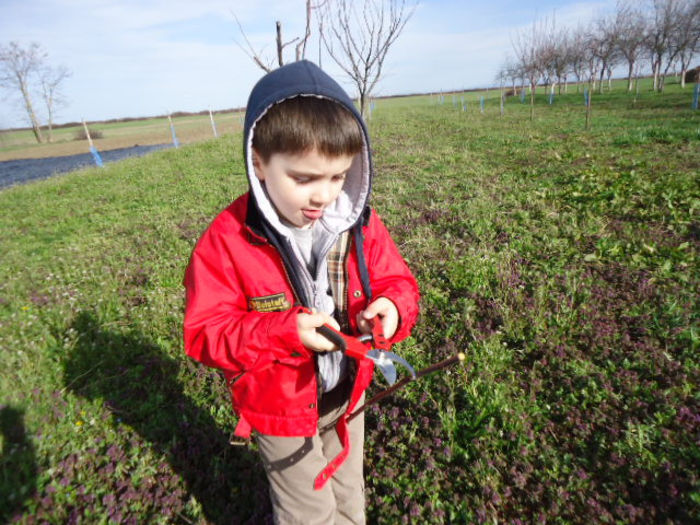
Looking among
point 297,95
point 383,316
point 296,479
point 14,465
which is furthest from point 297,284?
point 14,465

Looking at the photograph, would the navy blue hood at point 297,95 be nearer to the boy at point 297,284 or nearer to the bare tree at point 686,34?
the boy at point 297,284

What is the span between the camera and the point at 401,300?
1856 millimetres

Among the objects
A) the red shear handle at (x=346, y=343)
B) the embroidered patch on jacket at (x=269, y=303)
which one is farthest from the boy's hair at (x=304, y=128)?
the red shear handle at (x=346, y=343)

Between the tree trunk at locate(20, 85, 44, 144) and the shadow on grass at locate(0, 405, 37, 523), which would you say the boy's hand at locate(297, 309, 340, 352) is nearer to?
the shadow on grass at locate(0, 405, 37, 523)

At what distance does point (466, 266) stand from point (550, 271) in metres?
1.04

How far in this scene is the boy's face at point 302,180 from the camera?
5.11ft

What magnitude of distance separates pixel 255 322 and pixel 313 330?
0.82ft

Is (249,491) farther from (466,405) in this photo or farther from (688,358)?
(688,358)

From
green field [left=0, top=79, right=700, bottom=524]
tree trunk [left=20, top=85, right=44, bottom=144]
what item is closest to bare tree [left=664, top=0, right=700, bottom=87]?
green field [left=0, top=79, right=700, bottom=524]

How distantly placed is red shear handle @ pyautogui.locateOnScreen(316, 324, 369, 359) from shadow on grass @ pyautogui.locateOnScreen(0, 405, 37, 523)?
2351 millimetres

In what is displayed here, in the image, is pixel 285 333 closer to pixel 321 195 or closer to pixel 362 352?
pixel 362 352

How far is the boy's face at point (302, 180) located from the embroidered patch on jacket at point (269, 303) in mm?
387

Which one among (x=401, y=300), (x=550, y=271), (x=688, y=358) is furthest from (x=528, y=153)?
(x=401, y=300)

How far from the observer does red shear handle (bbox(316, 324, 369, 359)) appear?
1.42m
